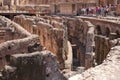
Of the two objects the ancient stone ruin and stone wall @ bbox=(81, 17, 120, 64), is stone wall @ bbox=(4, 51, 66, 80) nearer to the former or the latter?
the ancient stone ruin

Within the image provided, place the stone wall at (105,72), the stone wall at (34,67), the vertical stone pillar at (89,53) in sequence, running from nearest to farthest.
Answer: the stone wall at (34,67), the stone wall at (105,72), the vertical stone pillar at (89,53)

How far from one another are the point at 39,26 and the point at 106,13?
1167 cm

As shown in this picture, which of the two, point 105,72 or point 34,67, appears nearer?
point 34,67

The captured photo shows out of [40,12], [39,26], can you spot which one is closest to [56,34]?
[39,26]

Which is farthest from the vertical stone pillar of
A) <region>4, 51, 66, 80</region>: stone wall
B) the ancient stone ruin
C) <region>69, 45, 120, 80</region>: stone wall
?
<region>4, 51, 66, 80</region>: stone wall

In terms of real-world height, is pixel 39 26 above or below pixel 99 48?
above

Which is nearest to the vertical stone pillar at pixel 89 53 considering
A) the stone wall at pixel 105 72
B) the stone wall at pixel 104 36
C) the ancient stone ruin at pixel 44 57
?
the ancient stone ruin at pixel 44 57

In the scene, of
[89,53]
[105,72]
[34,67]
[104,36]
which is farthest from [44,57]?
[104,36]

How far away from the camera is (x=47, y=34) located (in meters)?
15.3

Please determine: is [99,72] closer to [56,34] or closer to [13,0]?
[56,34]

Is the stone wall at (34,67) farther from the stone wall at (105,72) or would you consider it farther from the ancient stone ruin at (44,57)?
the stone wall at (105,72)

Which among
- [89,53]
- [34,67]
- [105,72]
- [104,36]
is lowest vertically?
[89,53]

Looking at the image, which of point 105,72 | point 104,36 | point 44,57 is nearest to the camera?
point 44,57

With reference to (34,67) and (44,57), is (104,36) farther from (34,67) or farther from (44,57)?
(34,67)
